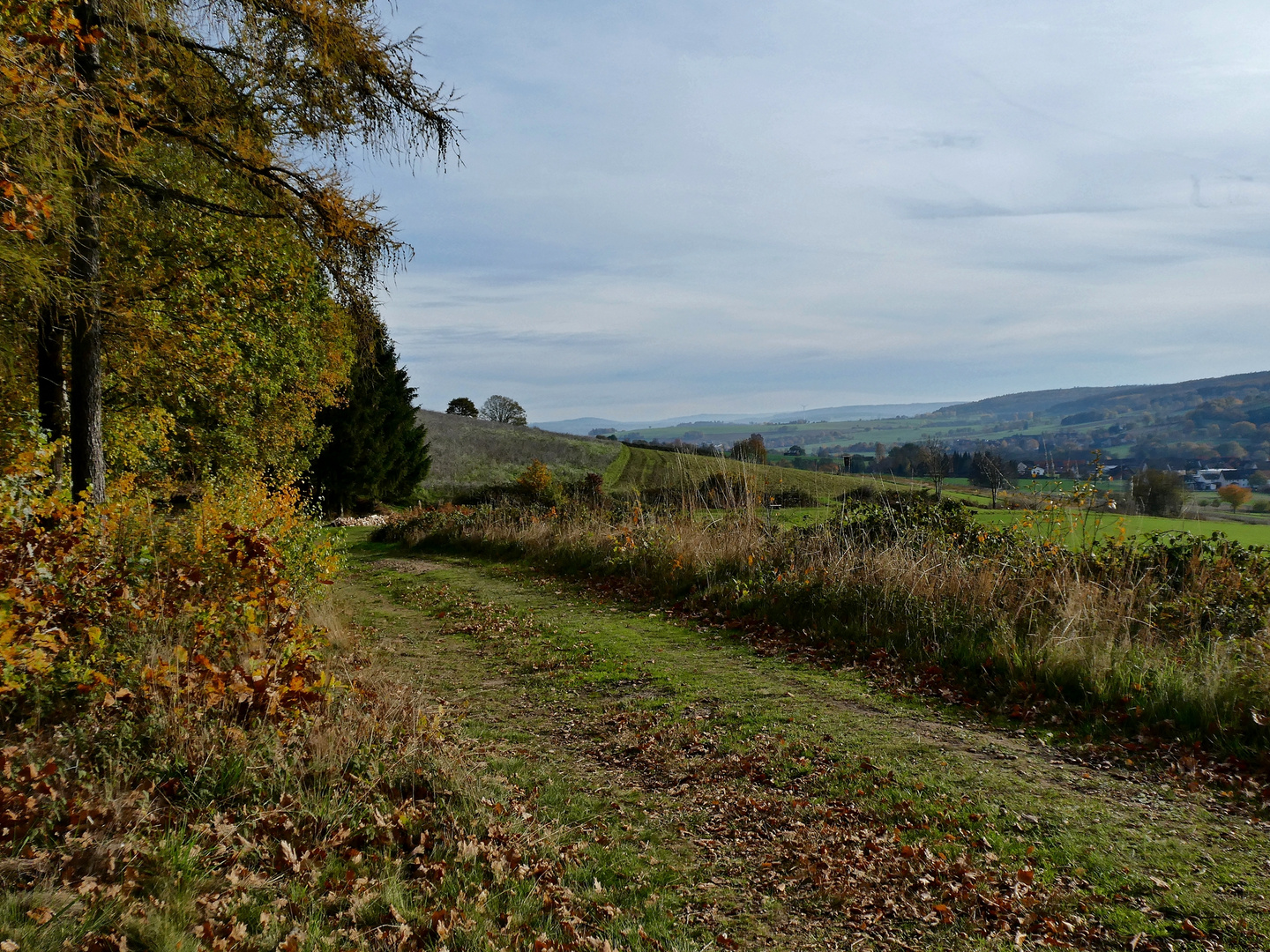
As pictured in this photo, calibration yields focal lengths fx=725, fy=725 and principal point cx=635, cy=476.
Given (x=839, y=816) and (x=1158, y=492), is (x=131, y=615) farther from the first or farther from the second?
(x=1158, y=492)

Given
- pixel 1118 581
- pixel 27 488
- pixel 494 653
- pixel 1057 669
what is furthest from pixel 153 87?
pixel 1118 581

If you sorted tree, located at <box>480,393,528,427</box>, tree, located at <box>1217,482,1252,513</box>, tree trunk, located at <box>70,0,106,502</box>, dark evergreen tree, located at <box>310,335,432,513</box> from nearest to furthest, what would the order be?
tree trunk, located at <box>70,0,106,502</box> < tree, located at <box>1217,482,1252,513</box> < dark evergreen tree, located at <box>310,335,432,513</box> < tree, located at <box>480,393,528,427</box>

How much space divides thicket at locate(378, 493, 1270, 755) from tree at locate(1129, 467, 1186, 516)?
0.44 metres

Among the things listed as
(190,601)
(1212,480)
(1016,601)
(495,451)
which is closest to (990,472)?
(1212,480)

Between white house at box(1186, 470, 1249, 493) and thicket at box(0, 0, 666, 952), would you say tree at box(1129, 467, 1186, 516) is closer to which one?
white house at box(1186, 470, 1249, 493)

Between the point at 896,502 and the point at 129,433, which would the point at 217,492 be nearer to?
the point at 129,433

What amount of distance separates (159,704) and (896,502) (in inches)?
424

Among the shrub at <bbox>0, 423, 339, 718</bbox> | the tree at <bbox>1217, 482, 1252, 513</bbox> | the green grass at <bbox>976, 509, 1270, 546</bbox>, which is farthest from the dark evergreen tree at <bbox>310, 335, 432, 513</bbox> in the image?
the tree at <bbox>1217, 482, 1252, 513</bbox>

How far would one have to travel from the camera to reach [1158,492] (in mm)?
9609

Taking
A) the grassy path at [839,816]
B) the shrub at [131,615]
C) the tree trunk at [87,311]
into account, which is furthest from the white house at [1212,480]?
the tree trunk at [87,311]

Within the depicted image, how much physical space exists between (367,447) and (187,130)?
24299 mm

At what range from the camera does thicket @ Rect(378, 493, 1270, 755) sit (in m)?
5.81

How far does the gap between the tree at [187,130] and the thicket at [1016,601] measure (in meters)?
6.15

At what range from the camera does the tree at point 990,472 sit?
35.2 ft
